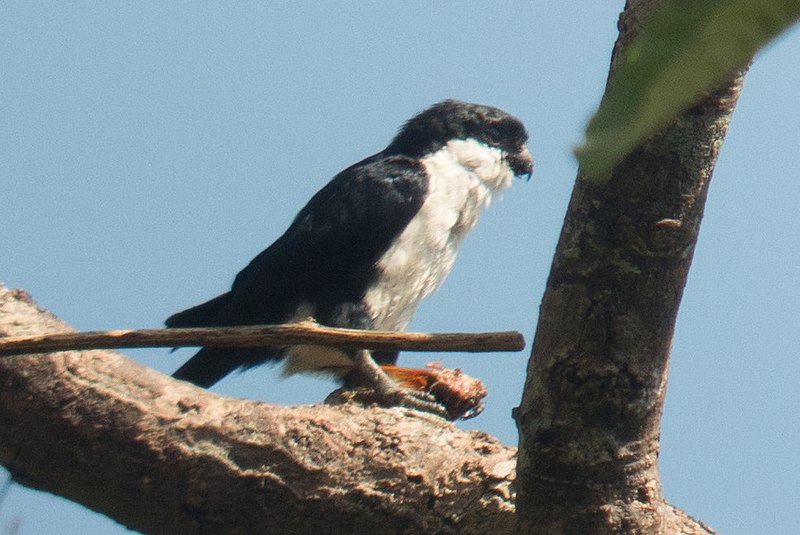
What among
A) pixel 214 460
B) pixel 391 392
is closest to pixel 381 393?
pixel 391 392

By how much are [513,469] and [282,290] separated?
2748 mm

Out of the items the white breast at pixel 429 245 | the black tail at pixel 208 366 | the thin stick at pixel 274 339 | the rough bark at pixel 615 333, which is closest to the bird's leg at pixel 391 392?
the white breast at pixel 429 245

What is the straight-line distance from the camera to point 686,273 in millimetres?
2139

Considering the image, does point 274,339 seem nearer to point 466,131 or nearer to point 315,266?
point 315,266

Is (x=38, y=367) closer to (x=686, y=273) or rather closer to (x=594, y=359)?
(x=594, y=359)

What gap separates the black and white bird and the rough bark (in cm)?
258

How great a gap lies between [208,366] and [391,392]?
1438 mm

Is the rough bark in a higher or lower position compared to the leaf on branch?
lower

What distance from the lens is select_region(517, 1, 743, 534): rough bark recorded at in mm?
2018

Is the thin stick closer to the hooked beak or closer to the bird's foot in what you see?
the bird's foot

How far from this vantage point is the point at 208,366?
516cm

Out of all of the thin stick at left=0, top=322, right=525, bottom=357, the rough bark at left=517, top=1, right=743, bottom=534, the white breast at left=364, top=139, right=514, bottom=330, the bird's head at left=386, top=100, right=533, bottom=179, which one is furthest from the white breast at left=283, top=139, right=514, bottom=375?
the thin stick at left=0, top=322, right=525, bottom=357

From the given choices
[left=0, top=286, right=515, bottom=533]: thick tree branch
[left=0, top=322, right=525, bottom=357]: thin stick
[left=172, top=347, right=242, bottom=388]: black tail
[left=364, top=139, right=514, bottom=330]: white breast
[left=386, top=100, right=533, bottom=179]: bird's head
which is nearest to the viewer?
[left=0, top=322, right=525, bottom=357]: thin stick

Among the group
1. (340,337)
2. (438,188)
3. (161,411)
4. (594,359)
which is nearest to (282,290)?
(438,188)
